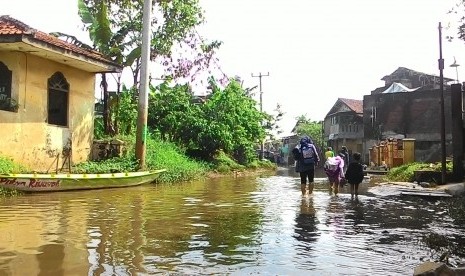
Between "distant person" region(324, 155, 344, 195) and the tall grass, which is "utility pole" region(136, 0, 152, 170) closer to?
the tall grass

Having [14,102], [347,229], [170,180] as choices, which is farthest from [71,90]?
[347,229]

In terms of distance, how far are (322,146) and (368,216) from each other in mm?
51978

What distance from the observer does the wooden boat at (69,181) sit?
1271 centimetres

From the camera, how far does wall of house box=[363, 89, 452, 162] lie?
40.3 metres

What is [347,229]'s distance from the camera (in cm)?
764

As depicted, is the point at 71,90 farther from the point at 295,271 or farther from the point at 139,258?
the point at 295,271

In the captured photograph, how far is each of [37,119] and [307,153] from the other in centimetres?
935

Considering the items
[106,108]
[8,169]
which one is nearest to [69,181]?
[8,169]

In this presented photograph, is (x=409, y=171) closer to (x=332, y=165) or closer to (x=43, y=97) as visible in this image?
(x=332, y=165)

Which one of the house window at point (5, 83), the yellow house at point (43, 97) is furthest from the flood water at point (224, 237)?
the house window at point (5, 83)

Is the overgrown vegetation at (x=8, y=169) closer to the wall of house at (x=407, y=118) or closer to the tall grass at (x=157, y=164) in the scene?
the tall grass at (x=157, y=164)

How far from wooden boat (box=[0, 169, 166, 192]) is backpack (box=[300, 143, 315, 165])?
6428 mm

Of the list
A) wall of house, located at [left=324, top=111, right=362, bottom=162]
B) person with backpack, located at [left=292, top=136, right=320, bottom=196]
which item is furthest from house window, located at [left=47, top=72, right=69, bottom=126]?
wall of house, located at [left=324, top=111, right=362, bottom=162]

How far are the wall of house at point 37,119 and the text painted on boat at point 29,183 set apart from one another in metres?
2.38
